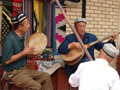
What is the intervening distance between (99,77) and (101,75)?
1.1 inches

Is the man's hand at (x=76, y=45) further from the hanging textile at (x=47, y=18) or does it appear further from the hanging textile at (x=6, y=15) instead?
the hanging textile at (x=6, y=15)

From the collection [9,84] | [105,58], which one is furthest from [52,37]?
[105,58]

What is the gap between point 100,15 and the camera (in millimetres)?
4812

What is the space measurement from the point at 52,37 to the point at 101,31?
1330 millimetres

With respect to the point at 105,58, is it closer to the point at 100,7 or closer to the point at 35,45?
the point at 35,45

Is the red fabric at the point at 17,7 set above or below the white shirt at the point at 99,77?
Result: above

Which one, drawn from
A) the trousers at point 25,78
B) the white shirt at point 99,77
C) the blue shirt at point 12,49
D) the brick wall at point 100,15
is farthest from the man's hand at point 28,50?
the brick wall at point 100,15

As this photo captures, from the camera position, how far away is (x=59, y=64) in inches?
157

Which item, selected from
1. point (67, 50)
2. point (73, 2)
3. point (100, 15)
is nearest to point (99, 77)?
point (67, 50)

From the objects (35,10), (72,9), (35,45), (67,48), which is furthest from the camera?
(72,9)

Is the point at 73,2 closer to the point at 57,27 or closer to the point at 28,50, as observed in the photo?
the point at 57,27

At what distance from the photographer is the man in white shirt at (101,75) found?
74.3 inches

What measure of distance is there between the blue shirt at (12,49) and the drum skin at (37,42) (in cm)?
18

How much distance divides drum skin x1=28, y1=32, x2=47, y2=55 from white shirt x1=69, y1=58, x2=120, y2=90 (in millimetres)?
1353
